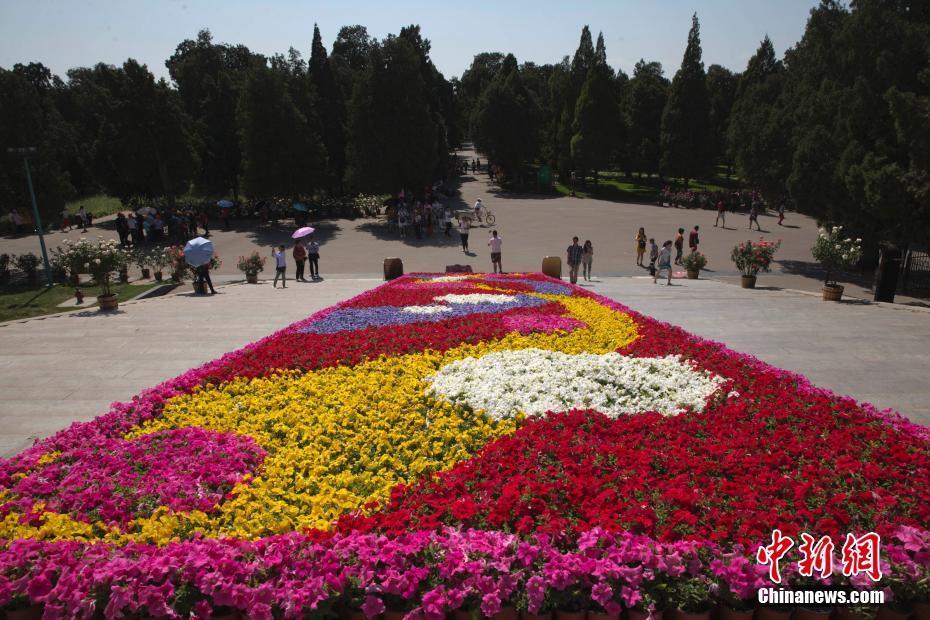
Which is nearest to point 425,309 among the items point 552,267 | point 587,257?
point 552,267

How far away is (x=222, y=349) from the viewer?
11352 millimetres

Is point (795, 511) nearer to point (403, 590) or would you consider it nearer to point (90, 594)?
point (403, 590)

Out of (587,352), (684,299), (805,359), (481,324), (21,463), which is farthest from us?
(684,299)

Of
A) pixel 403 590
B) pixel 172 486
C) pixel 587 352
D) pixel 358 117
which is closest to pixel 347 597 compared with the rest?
pixel 403 590

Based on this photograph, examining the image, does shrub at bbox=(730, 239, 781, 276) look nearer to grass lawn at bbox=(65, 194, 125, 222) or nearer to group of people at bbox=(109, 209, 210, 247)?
group of people at bbox=(109, 209, 210, 247)

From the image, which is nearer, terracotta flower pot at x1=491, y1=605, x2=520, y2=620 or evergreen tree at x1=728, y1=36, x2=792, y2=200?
terracotta flower pot at x1=491, y1=605, x2=520, y2=620

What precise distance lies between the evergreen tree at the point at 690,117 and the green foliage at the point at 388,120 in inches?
978

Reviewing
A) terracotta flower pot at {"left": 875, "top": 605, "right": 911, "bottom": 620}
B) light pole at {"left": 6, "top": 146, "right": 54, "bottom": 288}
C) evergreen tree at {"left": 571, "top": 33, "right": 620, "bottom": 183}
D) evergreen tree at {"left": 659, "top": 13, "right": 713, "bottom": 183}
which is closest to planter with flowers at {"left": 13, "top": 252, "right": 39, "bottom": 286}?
light pole at {"left": 6, "top": 146, "right": 54, "bottom": 288}

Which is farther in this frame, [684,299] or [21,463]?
[684,299]

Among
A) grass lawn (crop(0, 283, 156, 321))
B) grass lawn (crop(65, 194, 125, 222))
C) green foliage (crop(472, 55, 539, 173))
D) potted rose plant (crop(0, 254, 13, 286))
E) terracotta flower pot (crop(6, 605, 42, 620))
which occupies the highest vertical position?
green foliage (crop(472, 55, 539, 173))

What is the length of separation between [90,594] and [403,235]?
28.4 meters

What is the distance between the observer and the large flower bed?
3.67m

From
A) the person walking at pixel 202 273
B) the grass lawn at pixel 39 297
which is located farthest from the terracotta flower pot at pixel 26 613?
the person walking at pixel 202 273

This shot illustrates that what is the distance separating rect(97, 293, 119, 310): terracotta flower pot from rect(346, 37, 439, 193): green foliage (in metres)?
22.1
